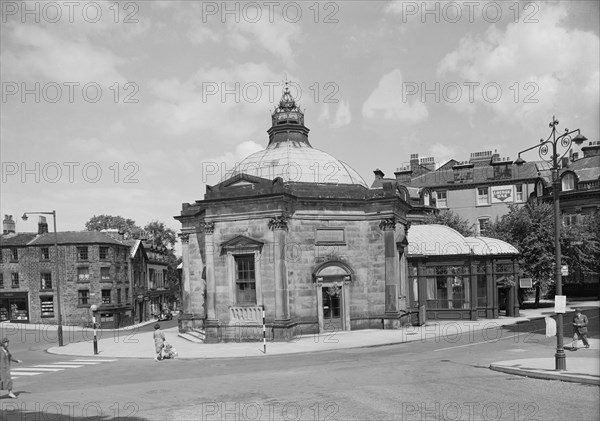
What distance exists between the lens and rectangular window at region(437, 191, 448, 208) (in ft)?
223

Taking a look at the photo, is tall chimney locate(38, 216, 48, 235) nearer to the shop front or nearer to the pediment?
the shop front

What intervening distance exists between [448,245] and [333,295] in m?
11.9

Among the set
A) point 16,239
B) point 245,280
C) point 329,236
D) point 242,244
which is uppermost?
point 16,239

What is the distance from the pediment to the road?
24.0ft

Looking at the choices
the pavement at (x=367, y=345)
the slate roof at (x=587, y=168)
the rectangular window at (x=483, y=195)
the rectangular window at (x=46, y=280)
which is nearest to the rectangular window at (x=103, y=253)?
the rectangular window at (x=46, y=280)

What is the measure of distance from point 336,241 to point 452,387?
16.3 m

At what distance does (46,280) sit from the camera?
58.4 meters

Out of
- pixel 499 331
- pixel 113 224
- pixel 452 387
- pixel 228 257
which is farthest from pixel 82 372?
pixel 113 224

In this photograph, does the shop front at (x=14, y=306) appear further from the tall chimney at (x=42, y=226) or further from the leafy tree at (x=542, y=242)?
the leafy tree at (x=542, y=242)

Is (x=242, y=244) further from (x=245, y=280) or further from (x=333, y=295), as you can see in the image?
(x=333, y=295)

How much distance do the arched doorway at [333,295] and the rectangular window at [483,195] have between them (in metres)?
40.5

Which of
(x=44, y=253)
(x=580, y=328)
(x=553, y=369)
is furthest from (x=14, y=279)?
(x=553, y=369)

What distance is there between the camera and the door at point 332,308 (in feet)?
→ 99.9

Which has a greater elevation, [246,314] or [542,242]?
[542,242]
